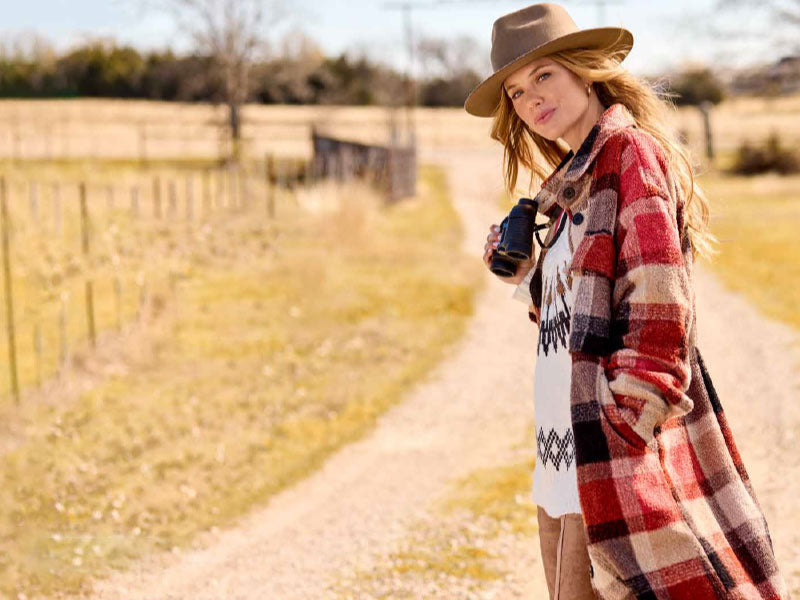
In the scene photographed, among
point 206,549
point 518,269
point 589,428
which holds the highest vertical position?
point 518,269

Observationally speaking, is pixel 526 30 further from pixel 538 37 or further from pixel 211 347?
pixel 211 347

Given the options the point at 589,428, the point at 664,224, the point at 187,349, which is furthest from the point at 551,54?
the point at 187,349

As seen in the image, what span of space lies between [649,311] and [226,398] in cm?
561

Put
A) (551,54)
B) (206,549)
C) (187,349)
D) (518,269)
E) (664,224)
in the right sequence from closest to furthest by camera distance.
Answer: (664,224) < (551,54) < (518,269) < (206,549) < (187,349)

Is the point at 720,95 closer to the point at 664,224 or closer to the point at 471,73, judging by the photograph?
the point at 471,73

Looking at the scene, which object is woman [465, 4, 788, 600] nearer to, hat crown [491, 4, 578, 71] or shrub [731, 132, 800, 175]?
hat crown [491, 4, 578, 71]

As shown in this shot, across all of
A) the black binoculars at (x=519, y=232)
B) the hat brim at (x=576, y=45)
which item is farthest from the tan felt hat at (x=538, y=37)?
the black binoculars at (x=519, y=232)

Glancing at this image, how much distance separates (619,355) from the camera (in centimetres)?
197

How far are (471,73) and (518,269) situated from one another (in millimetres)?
71160

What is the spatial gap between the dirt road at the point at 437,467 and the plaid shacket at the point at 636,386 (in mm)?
2026

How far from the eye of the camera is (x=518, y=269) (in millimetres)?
2480

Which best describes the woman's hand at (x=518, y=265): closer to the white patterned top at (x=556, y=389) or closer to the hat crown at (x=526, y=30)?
the white patterned top at (x=556, y=389)

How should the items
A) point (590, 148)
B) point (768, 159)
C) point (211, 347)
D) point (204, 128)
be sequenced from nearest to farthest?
point (590, 148)
point (211, 347)
point (768, 159)
point (204, 128)

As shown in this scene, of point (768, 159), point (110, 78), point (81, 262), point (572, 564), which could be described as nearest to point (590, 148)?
point (572, 564)
